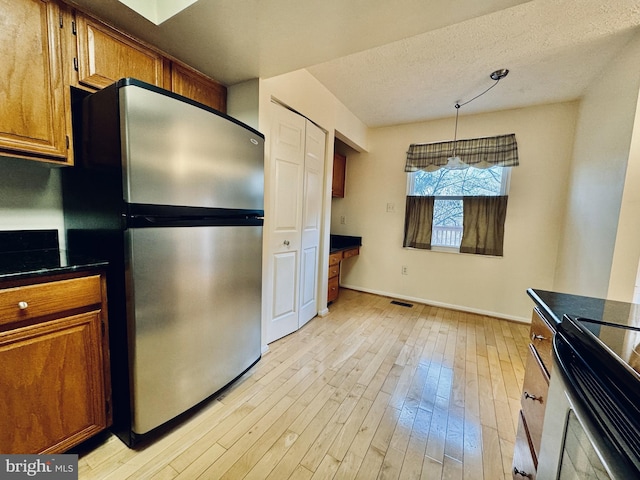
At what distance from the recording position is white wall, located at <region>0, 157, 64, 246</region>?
4.16 ft

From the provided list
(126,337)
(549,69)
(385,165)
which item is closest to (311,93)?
(385,165)

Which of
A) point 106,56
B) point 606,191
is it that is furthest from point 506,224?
point 106,56

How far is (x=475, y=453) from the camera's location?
127 centimetres

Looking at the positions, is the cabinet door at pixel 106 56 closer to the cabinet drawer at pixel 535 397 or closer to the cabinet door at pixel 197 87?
the cabinet door at pixel 197 87

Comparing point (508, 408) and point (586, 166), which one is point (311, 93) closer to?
point (586, 166)

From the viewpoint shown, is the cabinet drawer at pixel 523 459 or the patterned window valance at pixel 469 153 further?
the patterned window valance at pixel 469 153

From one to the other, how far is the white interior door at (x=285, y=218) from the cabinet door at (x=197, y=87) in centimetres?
39

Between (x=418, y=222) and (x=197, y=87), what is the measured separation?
2862mm

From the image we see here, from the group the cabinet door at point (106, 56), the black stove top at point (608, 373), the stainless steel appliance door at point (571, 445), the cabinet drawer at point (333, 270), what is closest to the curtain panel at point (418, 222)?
the cabinet drawer at point (333, 270)

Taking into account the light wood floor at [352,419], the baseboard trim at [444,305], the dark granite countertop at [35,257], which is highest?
the dark granite countertop at [35,257]

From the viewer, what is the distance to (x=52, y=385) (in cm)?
102

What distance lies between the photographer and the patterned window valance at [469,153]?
2.88m

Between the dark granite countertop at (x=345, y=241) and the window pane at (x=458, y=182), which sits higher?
the window pane at (x=458, y=182)

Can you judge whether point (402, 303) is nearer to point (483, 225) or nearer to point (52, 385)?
point (483, 225)
